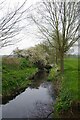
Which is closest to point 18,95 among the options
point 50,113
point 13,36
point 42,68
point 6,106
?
point 6,106

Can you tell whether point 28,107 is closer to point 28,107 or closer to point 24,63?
point 28,107

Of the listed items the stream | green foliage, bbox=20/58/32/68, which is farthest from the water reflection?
green foliage, bbox=20/58/32/68

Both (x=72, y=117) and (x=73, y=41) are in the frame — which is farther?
(x=73, y=41)

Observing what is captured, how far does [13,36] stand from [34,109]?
8.20 metres

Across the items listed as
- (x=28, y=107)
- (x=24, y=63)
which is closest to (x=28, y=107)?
(x=28, y=107)

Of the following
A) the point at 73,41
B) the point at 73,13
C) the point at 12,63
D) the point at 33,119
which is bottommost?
the point at 33,119

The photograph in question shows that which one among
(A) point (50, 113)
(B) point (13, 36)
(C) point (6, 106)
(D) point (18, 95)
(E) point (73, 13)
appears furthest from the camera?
(E) point (73, 13)

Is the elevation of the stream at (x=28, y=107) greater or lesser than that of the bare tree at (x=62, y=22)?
lesser

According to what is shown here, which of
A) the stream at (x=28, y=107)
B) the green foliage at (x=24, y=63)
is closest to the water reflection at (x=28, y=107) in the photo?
the stream at (x=28, y=107)

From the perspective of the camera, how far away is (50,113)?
15773 mm

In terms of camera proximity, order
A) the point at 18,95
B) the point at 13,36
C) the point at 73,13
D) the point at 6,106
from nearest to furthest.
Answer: the point at 13,36, the point at 6,106, the point at 18,95, the point at 73,13

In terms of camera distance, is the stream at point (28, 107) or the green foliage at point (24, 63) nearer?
the stream at point (28, 107)

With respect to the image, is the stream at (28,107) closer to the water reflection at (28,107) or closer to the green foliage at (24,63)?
the water reflection at (28,107)

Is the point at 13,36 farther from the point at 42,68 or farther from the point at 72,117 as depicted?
the point at 42,68
